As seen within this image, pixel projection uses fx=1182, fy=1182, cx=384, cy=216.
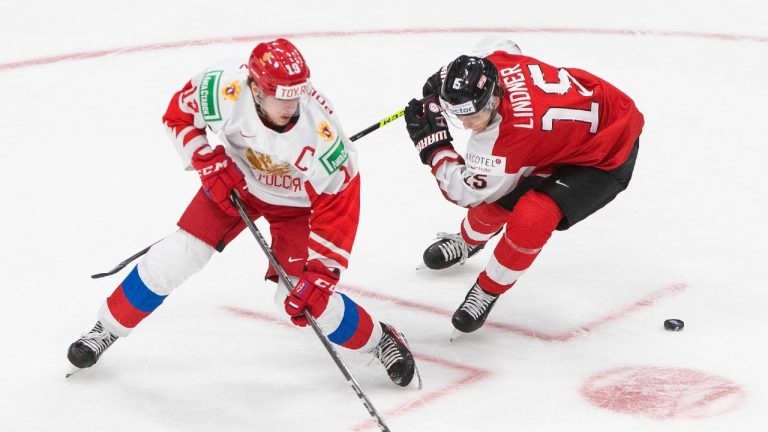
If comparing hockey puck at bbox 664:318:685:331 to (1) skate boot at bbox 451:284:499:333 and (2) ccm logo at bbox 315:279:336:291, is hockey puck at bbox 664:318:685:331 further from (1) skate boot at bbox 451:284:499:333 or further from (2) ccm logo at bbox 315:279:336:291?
(2) ccm logo at bbox 315:279:336:291

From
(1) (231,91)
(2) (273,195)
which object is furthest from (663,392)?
(1) (231,91)

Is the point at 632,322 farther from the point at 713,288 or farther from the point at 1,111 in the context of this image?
the point at 1,111

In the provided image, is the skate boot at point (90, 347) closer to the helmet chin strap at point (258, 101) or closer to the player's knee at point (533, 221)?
the helmet chin strap at point (258, 101)

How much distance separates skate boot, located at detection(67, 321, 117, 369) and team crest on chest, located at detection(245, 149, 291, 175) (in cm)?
64

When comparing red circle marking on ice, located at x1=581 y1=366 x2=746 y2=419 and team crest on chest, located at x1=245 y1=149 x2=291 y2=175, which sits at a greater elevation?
team crest on chest, located at x1=245 y1=149 x2=291 y2=175

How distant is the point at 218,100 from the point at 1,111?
2.63m

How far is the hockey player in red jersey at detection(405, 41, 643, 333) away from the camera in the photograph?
11.5 feet

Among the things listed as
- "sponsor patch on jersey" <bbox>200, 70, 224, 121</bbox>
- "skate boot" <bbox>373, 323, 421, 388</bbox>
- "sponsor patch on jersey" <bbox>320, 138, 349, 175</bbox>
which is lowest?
"skate boot" <bbox>373, 323, 421, 388</bbox>

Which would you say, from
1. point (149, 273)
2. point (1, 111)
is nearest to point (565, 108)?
point (149, 273)

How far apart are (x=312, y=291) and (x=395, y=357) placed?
40cm

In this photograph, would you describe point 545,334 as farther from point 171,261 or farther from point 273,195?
point 171,261

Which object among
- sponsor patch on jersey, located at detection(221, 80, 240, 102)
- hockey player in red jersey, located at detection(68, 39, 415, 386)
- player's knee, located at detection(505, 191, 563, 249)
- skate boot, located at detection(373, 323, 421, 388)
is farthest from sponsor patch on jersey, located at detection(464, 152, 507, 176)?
sponsor patch on jersey, located at detection(221, 80, 240, 102)

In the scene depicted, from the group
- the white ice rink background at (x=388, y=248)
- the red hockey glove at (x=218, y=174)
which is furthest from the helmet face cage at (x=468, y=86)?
the white ice rink background at (x=388, y=248)

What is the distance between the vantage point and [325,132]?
3150 mm
